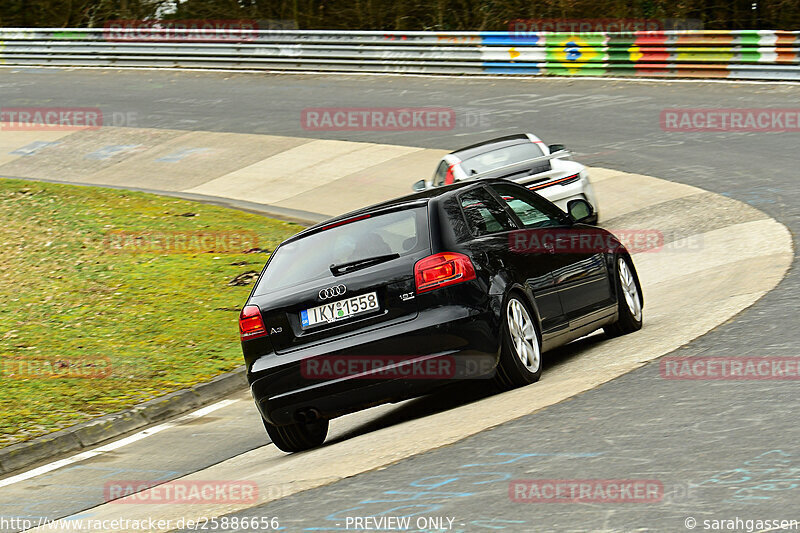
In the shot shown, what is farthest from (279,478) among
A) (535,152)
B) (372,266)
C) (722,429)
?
(535,152)

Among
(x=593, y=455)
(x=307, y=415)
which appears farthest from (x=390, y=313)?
(x=593, y=455)

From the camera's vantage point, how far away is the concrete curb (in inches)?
349

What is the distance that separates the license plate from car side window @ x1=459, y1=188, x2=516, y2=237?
946 mm

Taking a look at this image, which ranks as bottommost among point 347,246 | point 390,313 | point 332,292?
point 390,313

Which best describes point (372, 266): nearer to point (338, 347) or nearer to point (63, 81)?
point (338, 347)

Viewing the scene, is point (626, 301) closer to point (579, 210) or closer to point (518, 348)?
point (579, 210)

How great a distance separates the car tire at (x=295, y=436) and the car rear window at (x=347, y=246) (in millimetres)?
929

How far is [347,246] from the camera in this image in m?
7.77

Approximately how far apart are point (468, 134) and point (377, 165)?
8.60 ft

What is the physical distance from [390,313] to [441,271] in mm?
422

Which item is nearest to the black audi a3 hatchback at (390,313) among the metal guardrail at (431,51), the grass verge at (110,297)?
the grass verge at (110,297)

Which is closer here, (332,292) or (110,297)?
(332,292)

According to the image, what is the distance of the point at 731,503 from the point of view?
16.1 feet

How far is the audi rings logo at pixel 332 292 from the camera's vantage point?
750 centimetres
